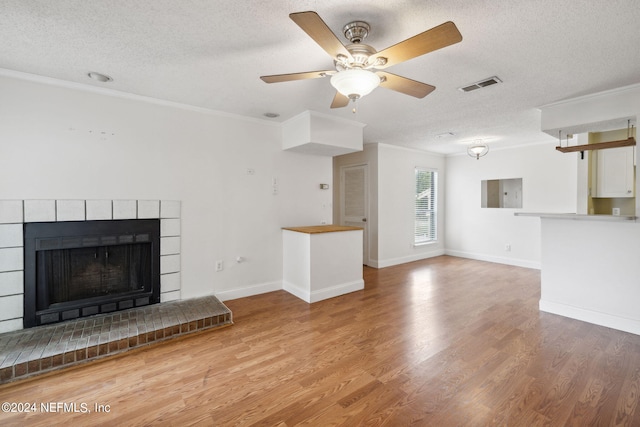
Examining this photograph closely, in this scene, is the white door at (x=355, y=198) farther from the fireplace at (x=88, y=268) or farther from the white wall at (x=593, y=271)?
the fireplace at (x=88, y=268)

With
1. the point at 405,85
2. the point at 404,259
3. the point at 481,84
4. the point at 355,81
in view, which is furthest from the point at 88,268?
the point at 404,259

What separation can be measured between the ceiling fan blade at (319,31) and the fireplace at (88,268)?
270 cm

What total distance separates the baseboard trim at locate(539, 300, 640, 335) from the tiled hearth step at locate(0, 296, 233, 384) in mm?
3639

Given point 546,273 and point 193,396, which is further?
point 546,273

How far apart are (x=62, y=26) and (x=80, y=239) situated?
1.90 metres

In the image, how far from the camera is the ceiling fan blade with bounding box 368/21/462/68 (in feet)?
4.45

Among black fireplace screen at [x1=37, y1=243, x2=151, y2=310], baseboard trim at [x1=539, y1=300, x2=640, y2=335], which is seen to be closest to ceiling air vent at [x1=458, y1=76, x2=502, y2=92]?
baseboard trim at [x1=539, y1=300, x2=640, y2=335]

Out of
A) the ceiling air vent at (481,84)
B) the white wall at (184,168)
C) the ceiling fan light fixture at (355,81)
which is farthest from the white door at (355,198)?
the ceiling fan light fixture at (355,81)

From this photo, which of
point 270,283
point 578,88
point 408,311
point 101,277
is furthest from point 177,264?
point 578,88

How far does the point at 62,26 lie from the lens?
6.10 feet

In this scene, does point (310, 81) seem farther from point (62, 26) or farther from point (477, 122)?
point (477, 122)

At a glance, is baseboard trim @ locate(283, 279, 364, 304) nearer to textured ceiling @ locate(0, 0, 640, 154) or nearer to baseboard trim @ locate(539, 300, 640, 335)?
baseboard trim @ locate(539, 300, 640, 335)

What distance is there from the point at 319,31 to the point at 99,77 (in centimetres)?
236

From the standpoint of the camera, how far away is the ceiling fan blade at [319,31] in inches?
51.0
